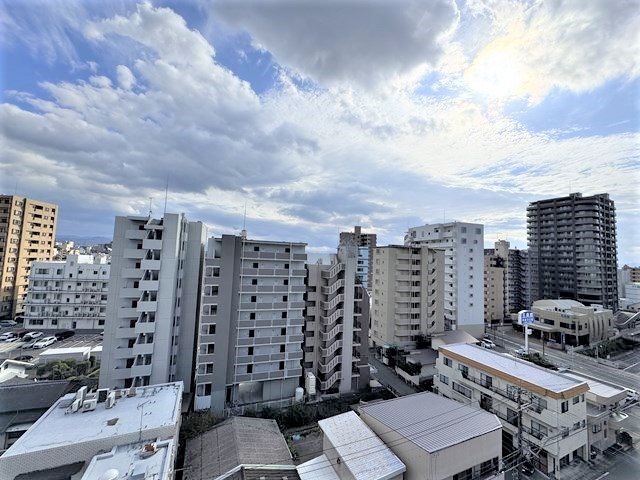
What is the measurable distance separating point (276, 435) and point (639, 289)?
6493cm

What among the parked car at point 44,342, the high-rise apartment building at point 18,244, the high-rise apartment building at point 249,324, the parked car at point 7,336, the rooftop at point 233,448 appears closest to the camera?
the rooftop at point 233,448

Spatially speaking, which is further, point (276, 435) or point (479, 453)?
point (276, 435)

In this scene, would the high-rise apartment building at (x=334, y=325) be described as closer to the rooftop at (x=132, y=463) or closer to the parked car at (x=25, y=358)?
the rooftop at (x=132, y=463)

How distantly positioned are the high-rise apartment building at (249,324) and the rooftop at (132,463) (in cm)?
641

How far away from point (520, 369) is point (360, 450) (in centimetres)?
978

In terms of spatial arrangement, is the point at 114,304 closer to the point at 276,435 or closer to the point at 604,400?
the point at 276,435

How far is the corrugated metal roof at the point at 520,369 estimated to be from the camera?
41.8 ft

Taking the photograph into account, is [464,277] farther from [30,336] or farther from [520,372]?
[30,336]

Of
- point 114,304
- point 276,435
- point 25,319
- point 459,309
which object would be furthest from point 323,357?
point 25,319

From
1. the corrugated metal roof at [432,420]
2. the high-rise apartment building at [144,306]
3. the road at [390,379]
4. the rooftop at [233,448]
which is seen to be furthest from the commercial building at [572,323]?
the high-rise apartment building at [144,306]

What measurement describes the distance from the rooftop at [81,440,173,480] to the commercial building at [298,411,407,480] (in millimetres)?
4588

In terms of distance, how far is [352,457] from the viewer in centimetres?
979

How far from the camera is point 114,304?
15.0 metres

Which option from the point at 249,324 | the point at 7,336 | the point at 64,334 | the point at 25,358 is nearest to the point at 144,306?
the point at 249,324
